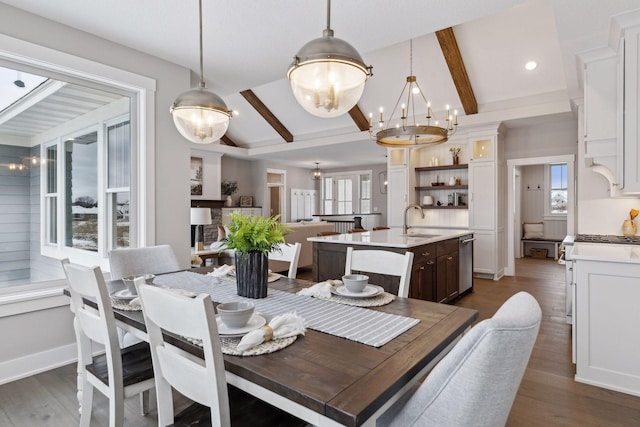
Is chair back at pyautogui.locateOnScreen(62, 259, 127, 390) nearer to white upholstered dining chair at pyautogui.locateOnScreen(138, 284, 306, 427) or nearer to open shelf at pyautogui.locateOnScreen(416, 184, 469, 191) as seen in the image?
white upholstered dining chair at pyautogui.locateOnScreen(138, 284, 306, 427)

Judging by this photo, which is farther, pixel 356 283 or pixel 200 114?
pixel 200 114

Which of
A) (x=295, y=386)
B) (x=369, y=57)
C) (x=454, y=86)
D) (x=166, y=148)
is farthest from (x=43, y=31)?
(x=454, y=86)

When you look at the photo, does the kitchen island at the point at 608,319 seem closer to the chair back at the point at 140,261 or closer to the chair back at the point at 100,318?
the chair back at the point at 100,318

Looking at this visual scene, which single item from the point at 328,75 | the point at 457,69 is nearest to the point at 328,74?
the point at 328,75

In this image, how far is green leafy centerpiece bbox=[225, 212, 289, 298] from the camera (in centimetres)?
175

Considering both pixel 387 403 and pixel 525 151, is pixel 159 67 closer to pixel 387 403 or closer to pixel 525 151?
pixel 387 403

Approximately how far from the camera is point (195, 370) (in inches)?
43.4

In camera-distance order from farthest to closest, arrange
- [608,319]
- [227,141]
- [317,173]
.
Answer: [317,173] < [227,141] < [608,319]

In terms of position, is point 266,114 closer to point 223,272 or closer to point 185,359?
point 223,272

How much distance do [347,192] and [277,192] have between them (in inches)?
91.0

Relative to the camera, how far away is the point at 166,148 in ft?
11.0

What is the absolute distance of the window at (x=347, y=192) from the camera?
37.2ft

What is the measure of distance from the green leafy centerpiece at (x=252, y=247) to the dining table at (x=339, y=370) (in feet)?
1.68

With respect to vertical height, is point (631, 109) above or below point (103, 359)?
above
